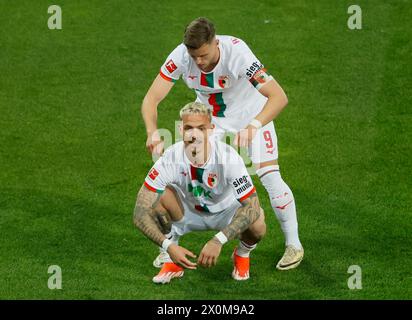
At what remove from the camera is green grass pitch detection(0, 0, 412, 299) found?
9.94m

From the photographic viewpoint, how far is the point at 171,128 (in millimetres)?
13180

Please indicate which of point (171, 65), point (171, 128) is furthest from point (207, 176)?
point (171, 128)

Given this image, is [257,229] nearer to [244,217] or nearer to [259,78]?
[244,217]

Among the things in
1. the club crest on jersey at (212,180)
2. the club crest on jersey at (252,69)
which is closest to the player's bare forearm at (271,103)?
Answer: the club crest on jersey at (252,69)

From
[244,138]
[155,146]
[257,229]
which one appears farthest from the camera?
[257,229]

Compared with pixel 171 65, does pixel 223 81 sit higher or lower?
lower

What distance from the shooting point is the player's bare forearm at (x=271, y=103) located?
9.57m

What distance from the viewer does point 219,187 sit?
9.59m

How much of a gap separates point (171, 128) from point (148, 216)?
12.9 ft

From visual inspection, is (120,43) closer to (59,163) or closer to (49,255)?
(59,163)

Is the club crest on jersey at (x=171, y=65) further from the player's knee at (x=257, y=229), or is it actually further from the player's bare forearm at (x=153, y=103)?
the player's knee at (x=257, y=229)

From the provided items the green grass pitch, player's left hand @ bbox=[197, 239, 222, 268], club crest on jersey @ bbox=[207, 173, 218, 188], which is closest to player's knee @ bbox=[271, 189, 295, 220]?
the green grass pitch

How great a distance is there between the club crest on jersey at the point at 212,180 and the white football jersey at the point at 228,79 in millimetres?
925

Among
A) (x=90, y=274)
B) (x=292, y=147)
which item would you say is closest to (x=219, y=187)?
(x=90, y=274)
